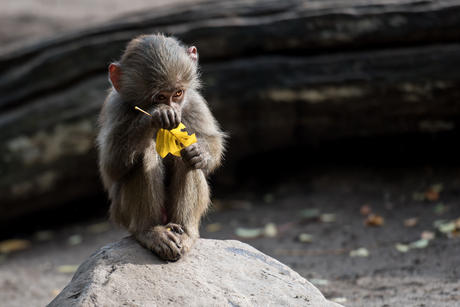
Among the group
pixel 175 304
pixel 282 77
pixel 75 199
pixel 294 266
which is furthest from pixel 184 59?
pixel 75 199

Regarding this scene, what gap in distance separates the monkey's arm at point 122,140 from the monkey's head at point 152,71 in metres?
0.16

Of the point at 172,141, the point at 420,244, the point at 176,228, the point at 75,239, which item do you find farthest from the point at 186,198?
the point at 75,239

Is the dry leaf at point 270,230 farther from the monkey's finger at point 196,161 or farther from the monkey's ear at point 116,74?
the monkey's ear at point 116,74

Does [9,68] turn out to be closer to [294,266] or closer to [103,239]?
[103,239]

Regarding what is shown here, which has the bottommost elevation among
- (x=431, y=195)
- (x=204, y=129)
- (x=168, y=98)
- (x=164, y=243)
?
(x=431, y=195)

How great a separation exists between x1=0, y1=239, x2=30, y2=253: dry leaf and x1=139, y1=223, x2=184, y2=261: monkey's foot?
5054 millimetres

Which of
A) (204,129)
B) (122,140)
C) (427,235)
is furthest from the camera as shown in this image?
(427,235)

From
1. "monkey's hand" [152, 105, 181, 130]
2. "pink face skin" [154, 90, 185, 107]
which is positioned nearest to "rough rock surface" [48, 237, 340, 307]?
"monkey's hand" [152, 105, 181, 130]

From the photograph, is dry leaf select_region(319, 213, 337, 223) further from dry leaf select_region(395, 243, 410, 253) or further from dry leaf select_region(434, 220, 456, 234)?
dry leaf select_region(434, 220, 456, 234)

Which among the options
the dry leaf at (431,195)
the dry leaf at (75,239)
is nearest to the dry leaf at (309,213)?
the dry leaf at (431,195)

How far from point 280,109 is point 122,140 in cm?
469

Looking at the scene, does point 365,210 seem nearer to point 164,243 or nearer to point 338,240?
point 338,240

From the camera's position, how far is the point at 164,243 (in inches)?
150

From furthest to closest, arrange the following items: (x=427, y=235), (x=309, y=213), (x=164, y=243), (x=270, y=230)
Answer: (x=309, y=213)
(x=270, y=230)
(x=427, y=235)
(x=164, y=243)
